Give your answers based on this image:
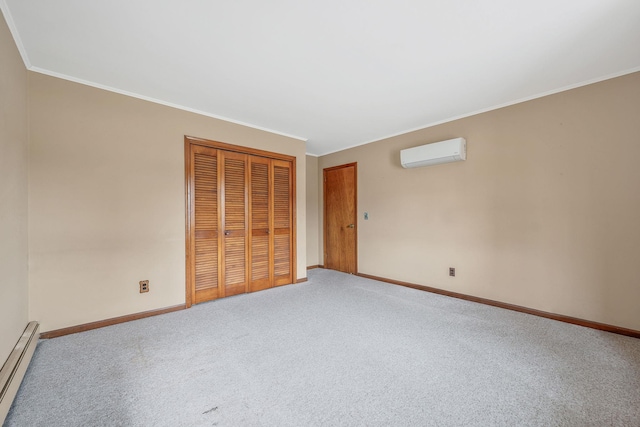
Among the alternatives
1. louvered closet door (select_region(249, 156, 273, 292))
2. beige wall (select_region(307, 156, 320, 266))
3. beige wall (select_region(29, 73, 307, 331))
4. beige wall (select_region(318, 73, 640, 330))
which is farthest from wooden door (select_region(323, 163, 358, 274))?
beige wall (select_region(29, 73, 307, 331))

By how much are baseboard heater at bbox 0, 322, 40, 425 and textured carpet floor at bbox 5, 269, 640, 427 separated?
65 millimetres

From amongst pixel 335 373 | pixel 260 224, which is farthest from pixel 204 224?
pixel 335 373

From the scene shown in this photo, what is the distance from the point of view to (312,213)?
5348 mm

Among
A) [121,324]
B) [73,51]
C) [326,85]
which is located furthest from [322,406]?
[73,51]

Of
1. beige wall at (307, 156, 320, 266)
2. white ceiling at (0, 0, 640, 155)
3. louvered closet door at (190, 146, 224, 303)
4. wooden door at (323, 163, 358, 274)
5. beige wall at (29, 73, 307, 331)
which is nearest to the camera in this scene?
white ceiling at (0, 0, 640, 155)

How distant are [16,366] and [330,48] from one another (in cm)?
307

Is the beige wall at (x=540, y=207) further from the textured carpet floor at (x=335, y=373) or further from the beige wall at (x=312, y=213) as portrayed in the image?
the beige wall at (x=312, y=213)

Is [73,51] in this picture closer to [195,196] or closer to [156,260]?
[195,196]

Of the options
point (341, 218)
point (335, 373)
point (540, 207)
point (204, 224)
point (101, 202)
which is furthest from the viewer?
point (341, 218)

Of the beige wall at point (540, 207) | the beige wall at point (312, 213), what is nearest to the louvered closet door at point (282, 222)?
the beige wall at point (312, 213)

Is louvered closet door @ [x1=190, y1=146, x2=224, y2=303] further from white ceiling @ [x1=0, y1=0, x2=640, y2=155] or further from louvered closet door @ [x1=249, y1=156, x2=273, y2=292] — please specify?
white ceiling @ [x1=0, y1=0, x2=640, y2=155]

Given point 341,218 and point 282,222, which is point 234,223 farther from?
point 341,218

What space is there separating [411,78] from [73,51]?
2.89m

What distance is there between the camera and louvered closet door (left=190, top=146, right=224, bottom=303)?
3.21 metres
